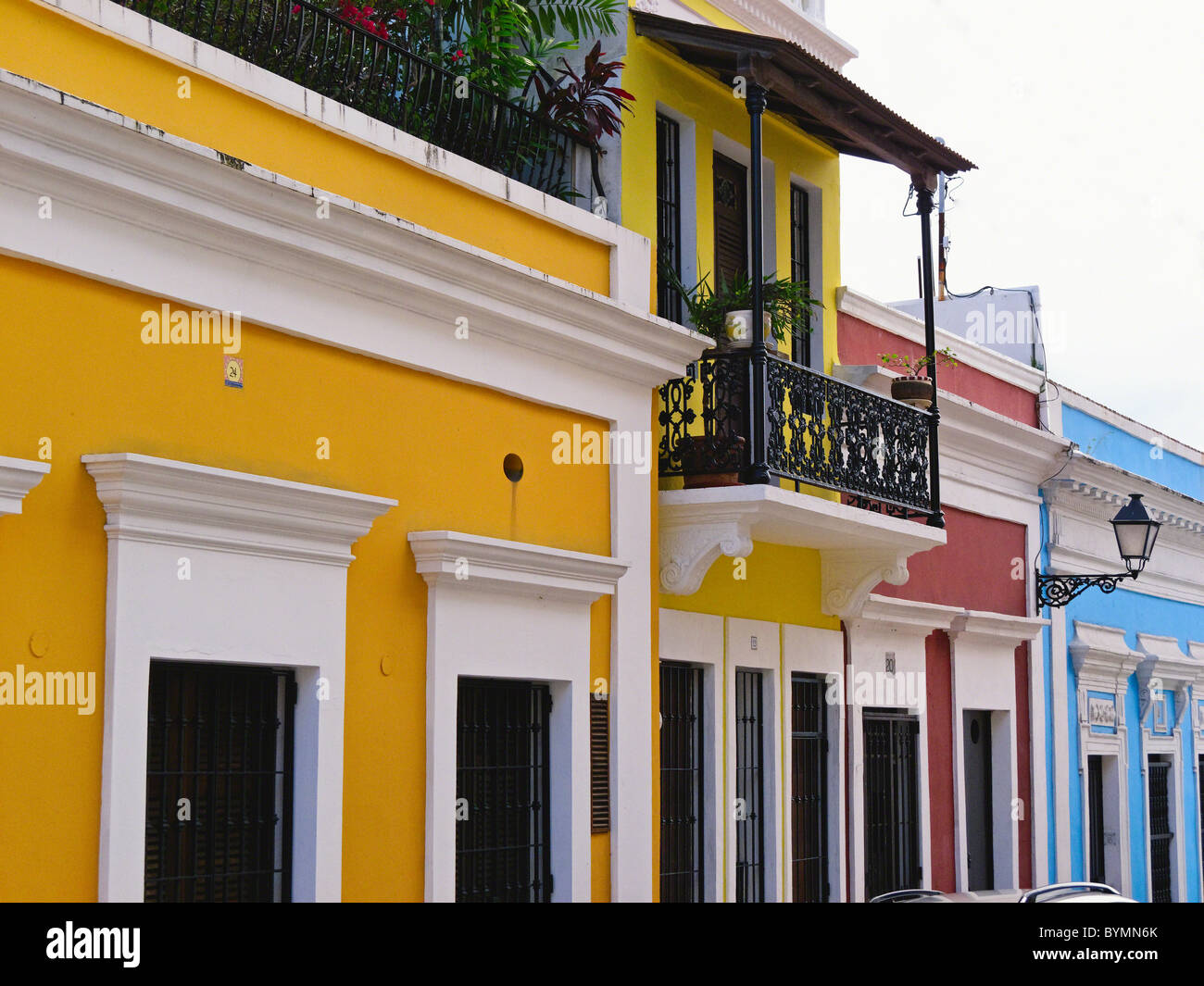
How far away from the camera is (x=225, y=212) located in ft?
22.2

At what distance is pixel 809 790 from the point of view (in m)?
11.5

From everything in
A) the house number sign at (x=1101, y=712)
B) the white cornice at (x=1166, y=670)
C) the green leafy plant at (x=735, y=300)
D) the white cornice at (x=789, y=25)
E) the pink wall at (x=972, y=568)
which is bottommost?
the house number sign at (x=1101, y=712)

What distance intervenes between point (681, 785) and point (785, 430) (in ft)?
7.88

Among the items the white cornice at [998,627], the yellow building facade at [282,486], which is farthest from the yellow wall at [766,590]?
the white cornice at [998,627]

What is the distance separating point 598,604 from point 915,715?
15.6ft

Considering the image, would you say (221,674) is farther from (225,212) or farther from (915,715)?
(915,715)

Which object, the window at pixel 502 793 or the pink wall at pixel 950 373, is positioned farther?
the pink wall at pixel 950 373

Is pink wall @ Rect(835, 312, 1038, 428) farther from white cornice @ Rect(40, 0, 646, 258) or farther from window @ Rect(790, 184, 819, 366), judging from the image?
white cornice @ Rect(40, 0, 646, 258)

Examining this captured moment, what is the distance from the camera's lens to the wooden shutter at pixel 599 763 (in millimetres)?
→ 8766

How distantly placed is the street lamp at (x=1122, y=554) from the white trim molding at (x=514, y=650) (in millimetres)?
6899

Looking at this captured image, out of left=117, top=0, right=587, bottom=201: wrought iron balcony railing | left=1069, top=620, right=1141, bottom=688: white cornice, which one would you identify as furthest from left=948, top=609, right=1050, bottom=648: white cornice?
left=117, top=0, right=587, bottom=201: wrought iron balcony railing

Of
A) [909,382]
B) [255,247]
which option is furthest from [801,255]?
[255,247]

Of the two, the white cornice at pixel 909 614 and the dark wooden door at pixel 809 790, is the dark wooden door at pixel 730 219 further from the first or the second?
the dark wooden door at pixel 809 790
